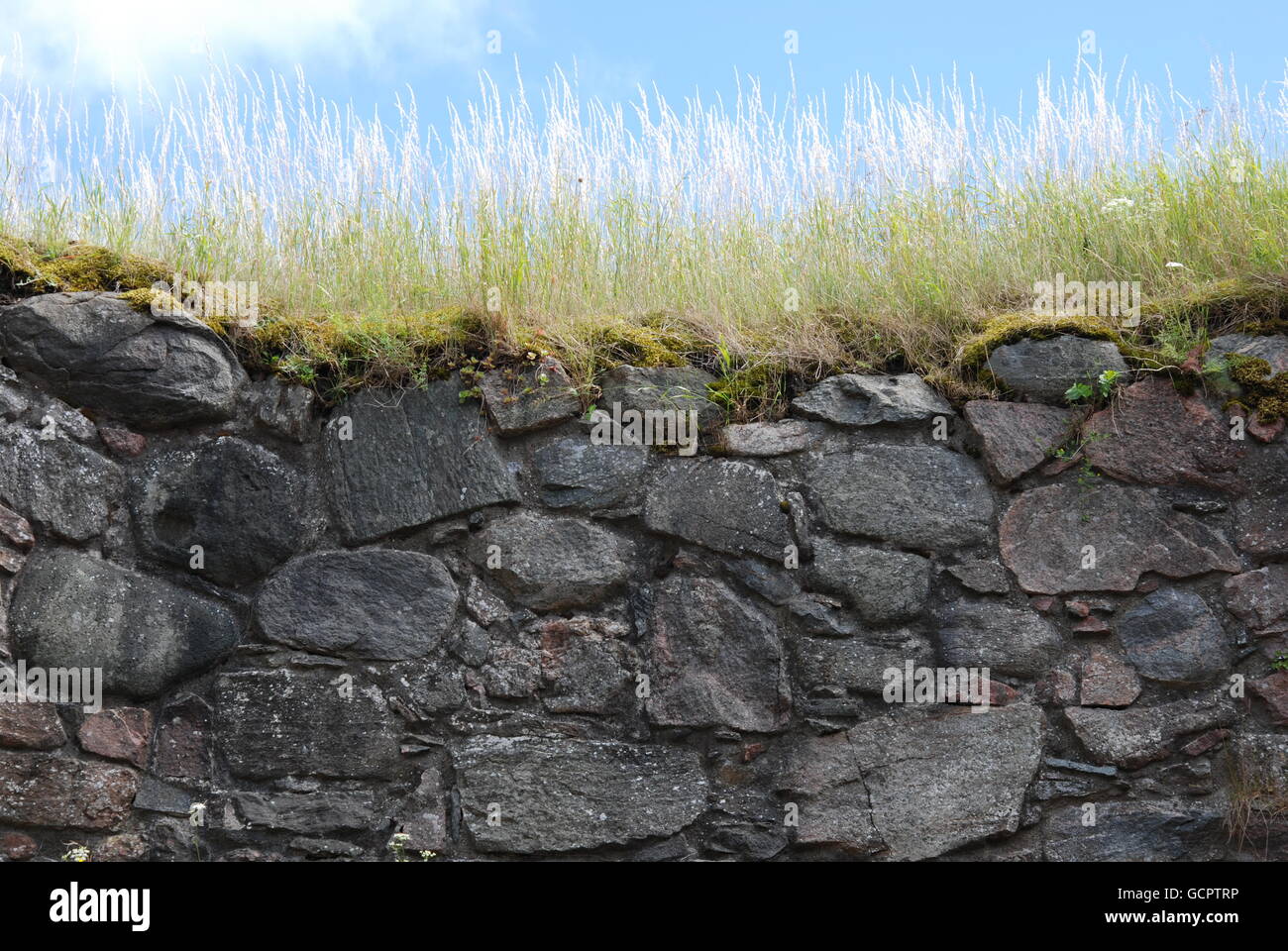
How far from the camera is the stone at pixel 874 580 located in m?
3.91

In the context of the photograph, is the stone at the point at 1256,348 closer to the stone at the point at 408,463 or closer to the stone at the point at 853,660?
the stone at the point at 853,660

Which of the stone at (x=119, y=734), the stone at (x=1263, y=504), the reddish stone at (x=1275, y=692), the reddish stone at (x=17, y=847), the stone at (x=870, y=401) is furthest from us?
the stone at (x=870, y=401)

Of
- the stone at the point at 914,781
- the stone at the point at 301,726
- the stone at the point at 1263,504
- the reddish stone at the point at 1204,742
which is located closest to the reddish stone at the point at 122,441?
the stone at the point at 301,726

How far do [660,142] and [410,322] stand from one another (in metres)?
2.07

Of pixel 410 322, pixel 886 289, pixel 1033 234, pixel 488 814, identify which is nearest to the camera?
pixel 488 814

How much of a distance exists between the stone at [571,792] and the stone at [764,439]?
1139 mm

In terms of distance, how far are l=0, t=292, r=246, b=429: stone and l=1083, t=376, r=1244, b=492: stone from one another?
3.27 metres

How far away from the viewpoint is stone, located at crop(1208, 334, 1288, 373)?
411 centimetres

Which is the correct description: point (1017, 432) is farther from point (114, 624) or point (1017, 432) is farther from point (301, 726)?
point (114, 624)

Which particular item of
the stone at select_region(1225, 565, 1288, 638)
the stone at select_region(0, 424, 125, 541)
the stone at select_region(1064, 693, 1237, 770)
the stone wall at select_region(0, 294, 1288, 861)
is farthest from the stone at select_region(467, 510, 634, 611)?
the stone at select_region(1225, 565, 1288, 638)

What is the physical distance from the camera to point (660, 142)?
18.6 ft

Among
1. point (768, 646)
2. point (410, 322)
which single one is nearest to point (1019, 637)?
point (768, 646)

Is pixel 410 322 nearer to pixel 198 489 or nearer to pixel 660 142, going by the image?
pixel 198 489

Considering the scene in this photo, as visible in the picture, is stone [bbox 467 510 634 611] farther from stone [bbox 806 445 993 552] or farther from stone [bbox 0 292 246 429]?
stone [bbox 0 292 246 429]
